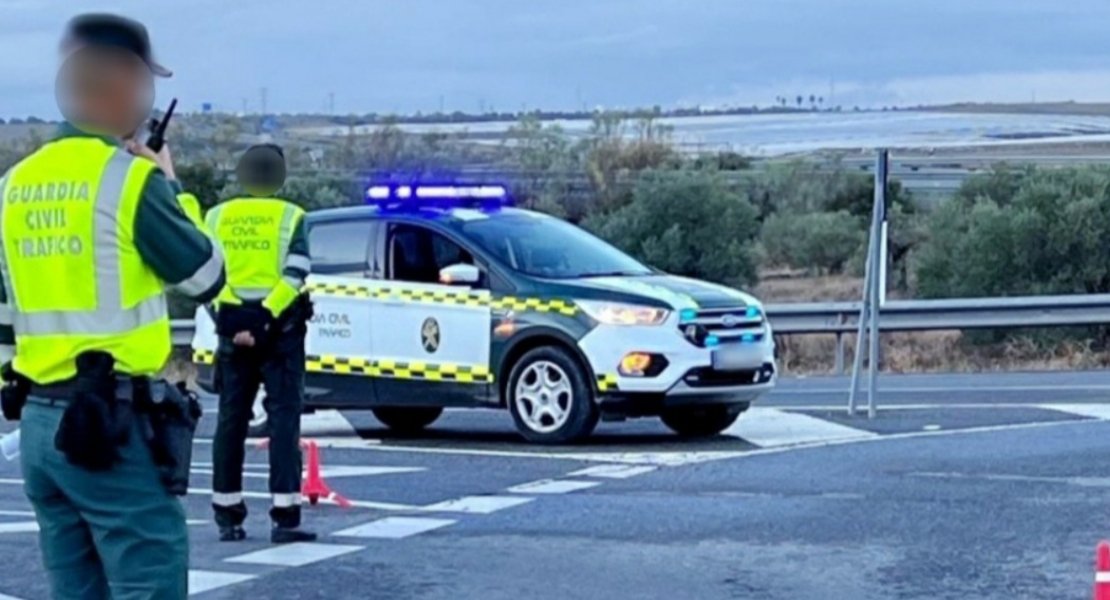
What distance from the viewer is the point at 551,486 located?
39.8 feet

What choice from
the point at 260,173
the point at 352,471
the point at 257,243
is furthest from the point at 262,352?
the point at 352,471

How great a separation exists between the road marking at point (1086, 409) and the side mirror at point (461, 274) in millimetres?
4620

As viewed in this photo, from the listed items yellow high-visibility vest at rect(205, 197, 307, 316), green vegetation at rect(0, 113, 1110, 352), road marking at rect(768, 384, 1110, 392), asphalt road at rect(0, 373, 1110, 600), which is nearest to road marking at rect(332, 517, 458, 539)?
Result: asphalt road at rect(0, 373, 1110, 600)

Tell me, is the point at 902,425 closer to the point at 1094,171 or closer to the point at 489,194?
the point at 489,194

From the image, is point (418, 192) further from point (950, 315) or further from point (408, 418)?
point (950, 315)

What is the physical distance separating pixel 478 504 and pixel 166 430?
5961mm

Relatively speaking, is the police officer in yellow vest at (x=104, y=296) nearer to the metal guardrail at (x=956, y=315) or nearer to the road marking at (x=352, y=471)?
the road marking at (x=352, y=471)

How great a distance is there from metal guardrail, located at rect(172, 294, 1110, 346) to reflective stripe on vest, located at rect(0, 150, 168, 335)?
1735 centimetres

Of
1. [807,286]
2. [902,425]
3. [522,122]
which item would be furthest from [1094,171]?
[902,425]

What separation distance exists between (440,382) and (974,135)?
34137 mm

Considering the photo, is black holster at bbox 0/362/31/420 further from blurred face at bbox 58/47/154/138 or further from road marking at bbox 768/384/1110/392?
road marking at bbox 768/384/1110/392

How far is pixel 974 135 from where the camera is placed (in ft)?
154

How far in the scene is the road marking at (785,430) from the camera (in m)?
14.4

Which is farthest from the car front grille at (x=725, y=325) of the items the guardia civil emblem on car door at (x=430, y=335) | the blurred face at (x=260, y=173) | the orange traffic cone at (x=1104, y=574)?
the orange traffic cone at (x=1104, y=574)
